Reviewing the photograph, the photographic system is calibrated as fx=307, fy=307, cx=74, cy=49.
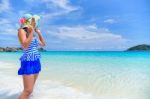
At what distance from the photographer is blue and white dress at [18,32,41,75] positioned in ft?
9.38

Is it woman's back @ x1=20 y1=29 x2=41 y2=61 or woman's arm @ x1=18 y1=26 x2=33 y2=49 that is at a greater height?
woman's arm @ x1=18 y1=26 x2=33 y2=49

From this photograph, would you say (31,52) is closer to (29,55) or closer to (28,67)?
(29,55)

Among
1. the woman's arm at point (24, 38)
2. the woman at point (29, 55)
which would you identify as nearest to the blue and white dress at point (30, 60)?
the woman at point (29, 55)

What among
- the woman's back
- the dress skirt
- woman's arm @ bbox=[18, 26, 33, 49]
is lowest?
the dress skirt

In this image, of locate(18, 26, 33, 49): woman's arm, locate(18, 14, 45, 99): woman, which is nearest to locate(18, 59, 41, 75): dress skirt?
locate(18, 14, 45, 99): woman

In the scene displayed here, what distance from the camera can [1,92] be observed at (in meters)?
4.02

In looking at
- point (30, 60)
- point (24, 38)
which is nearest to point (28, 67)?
point (30, 60)

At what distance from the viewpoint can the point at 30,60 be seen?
9.45 ft

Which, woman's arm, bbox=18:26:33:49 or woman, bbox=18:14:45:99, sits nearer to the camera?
woman's arm, bbox=18:26:33:49

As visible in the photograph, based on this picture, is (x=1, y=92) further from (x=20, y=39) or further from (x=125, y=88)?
(x=125, y=88)

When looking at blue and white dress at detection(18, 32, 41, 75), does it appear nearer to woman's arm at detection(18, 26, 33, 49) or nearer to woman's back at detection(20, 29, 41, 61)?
woman's back at detection(20, 29, 41, 61)

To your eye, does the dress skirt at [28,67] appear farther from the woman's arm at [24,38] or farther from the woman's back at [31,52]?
the woman's arm at [24,38]

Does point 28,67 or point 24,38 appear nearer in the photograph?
point 24,38

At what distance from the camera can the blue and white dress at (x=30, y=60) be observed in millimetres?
2859
